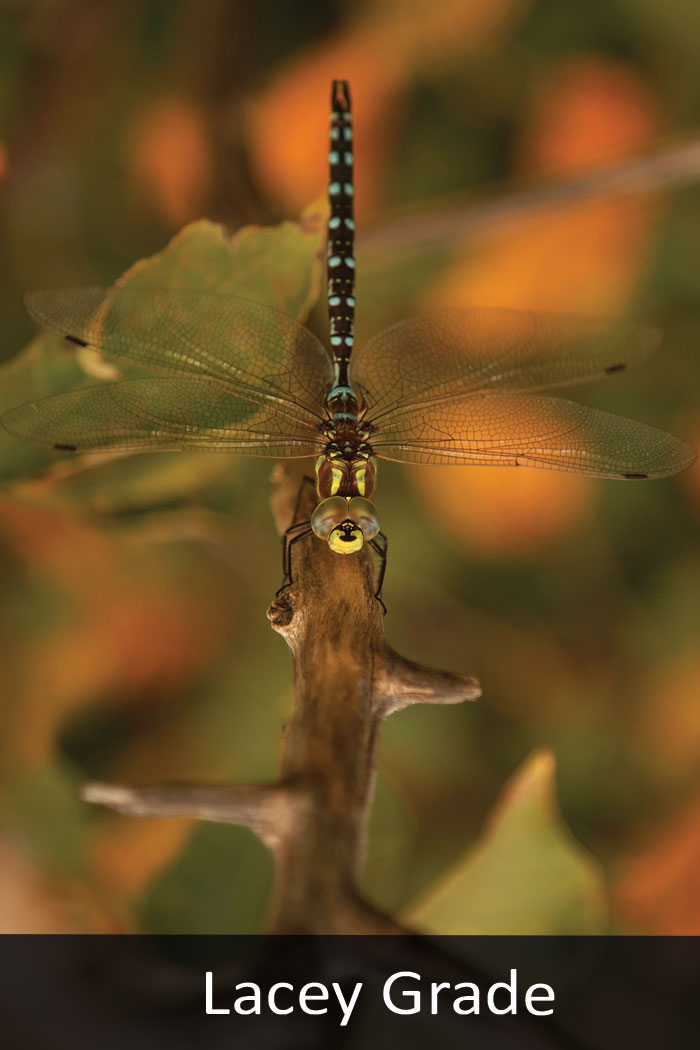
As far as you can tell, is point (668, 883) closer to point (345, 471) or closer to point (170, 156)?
point (345, 471)

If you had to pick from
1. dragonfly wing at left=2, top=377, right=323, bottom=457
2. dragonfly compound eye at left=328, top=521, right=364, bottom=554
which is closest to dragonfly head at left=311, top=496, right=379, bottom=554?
dragonfly compound eye at left=328, top=521, right=364, bottom=554

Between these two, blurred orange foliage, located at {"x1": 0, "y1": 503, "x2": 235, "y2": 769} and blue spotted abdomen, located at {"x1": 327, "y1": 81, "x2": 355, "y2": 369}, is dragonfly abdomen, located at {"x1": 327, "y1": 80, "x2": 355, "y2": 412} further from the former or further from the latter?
blurred orange foliage, located at {"x1": 0, "y1": 503, "x2": 235, "y2": 769}

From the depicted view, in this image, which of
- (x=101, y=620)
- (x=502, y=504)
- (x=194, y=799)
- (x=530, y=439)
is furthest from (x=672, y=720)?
(x=194, y=799)

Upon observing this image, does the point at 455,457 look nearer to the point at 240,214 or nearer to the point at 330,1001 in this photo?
the point at 240,214

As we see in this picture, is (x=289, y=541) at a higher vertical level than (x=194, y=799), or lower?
higher

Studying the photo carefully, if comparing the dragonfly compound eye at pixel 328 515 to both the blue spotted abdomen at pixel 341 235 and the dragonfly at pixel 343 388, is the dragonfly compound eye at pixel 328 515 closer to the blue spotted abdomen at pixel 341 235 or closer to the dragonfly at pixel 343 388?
the dragonfly at pixel 343 388

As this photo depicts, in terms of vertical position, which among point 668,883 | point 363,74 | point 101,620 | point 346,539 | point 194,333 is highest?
point 363,74
